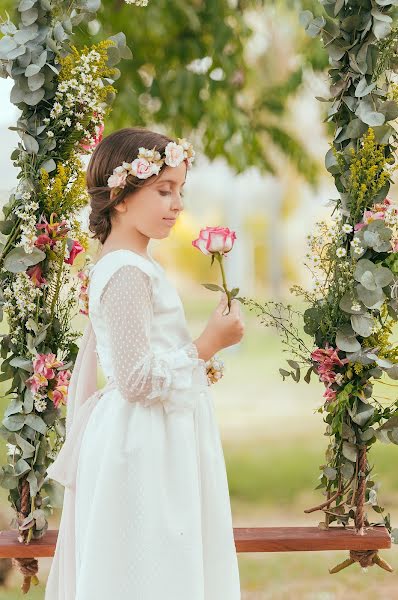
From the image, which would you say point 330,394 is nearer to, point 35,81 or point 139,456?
point 139,456

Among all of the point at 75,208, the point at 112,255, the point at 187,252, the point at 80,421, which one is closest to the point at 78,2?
the point at 75,208

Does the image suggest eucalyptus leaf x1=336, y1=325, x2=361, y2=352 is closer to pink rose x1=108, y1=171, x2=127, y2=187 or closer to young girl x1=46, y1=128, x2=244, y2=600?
young girl x1=46, y1=128, x2=244, y2=600

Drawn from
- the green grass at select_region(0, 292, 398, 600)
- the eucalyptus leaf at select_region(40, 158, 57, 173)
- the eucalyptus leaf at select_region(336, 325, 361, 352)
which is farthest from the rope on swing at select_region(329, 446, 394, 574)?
the green grass at select_region(0, 292, 398, 600)

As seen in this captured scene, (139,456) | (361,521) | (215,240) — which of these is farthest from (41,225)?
(361,521)

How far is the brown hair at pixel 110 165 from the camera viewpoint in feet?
7.00

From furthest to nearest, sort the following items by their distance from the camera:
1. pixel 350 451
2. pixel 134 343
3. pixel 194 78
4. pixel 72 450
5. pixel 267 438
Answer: pixel 267 438 < pixel 194 78 < pixel 350 451 < pixel 72 450 < pixel 134 343

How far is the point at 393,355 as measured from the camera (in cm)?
257

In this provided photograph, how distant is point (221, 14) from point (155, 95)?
488 millimetres

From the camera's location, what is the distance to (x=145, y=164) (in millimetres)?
2082

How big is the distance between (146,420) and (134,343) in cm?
19

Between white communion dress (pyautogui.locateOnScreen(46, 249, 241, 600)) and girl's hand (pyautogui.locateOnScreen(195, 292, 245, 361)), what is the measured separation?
0.11 ft

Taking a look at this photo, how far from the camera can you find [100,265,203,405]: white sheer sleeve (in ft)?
6.49

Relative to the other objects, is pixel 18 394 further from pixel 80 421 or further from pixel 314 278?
pixel 314 278

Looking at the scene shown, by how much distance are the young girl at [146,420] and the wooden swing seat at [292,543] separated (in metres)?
0.45
